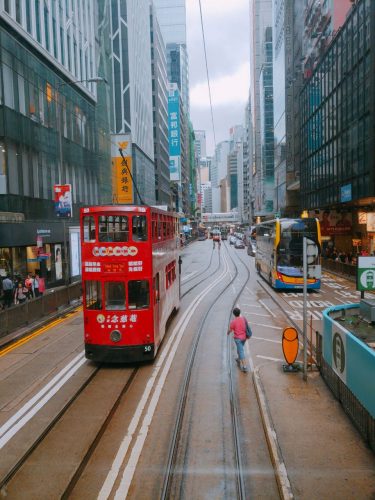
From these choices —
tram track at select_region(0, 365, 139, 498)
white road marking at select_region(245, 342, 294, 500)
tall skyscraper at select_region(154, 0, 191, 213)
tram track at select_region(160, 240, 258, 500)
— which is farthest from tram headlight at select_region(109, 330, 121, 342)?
tall skyscraper at select_region(154, 0, 191, 213)

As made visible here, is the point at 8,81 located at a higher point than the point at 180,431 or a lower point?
higher

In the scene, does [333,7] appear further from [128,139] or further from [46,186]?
[46,186]

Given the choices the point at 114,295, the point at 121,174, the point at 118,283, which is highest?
the point at 121,174

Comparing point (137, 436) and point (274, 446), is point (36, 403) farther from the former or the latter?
point (274, 446)

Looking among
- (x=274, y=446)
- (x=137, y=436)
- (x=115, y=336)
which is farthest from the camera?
(x=115, y=336)

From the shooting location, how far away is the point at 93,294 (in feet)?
37.8

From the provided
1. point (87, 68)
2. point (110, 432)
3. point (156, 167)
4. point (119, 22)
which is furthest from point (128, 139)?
point (110, 432)

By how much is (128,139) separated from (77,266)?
21.8 meters

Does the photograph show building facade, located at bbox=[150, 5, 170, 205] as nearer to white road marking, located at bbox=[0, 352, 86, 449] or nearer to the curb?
the curb

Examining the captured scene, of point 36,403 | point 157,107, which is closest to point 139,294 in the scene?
point 36,403

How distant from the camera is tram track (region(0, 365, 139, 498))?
249 inches

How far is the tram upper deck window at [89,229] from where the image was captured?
11.4m

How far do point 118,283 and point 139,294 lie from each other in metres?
0.60

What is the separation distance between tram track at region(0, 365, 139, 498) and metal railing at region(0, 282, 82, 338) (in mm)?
6087
